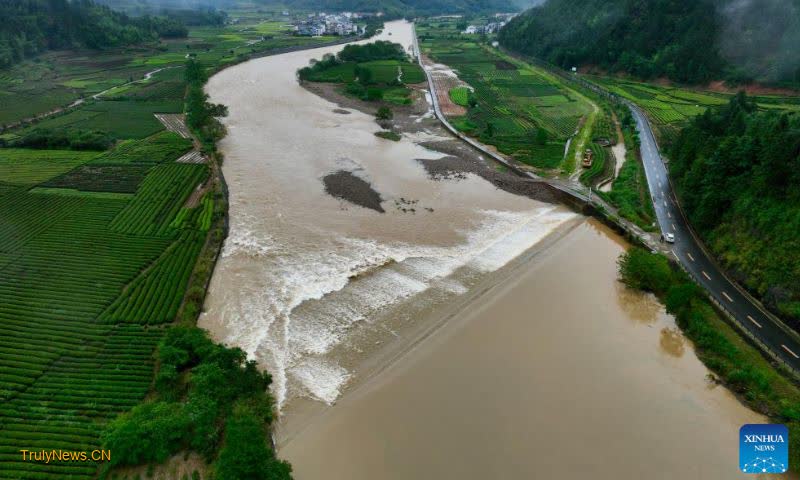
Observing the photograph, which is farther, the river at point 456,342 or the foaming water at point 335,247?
the foaming water at point 335,247

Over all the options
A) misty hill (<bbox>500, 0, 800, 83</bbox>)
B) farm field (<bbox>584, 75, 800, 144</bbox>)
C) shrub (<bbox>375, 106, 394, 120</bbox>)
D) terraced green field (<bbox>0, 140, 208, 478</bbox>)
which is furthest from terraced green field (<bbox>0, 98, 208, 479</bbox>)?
misty hill (<bbox>500, 0, 800, 83</bbox>)

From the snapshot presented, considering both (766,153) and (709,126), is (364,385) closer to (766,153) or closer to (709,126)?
(766,153)

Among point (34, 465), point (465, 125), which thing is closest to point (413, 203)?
point (465, 125)

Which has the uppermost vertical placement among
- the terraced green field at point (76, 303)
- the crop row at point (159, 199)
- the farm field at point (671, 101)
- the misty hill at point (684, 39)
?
the misty hill at point (684, 39)

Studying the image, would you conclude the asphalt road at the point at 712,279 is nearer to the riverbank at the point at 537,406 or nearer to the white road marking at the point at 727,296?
the white road marking at the point at 727,296

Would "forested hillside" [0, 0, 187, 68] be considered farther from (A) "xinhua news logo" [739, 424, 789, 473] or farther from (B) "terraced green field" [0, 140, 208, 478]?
(A) "xinhua news logo" [739, 424, 789, 473]

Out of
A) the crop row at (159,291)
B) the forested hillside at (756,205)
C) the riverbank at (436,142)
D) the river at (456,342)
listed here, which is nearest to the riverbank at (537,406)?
the river at (456,342)
